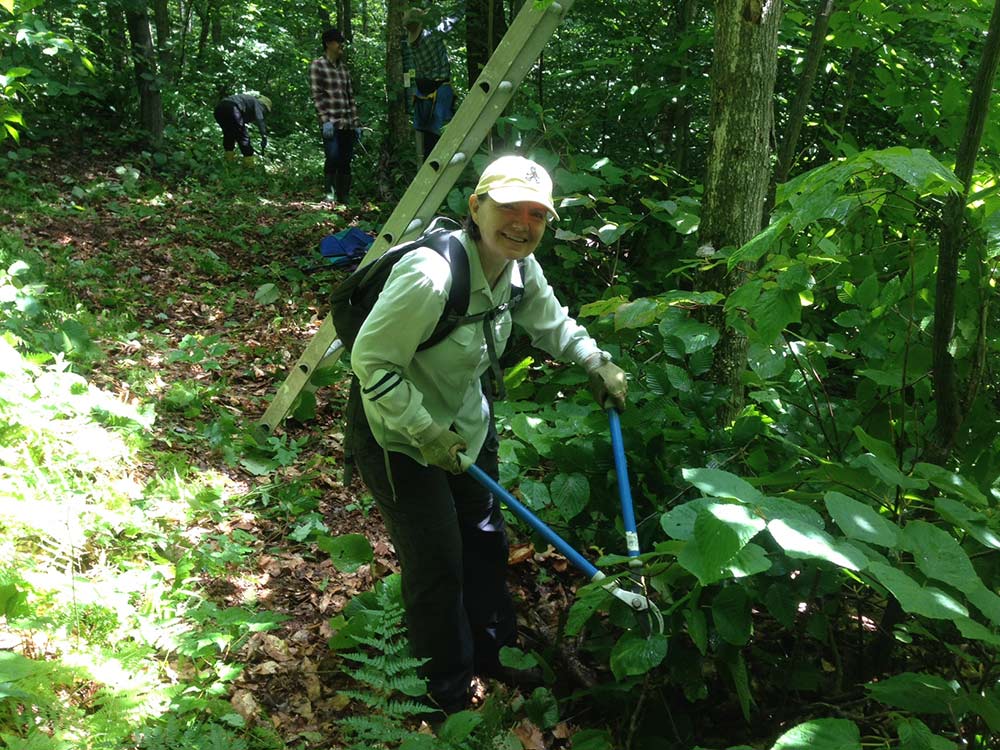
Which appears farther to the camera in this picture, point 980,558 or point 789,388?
point 789,388

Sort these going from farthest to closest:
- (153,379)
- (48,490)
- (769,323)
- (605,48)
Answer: (605,48) < (153,379) < (48,490) < (769,323)

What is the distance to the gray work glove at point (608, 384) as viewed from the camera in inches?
118

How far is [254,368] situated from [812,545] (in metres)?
5.37

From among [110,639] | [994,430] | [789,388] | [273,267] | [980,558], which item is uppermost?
[994,430]

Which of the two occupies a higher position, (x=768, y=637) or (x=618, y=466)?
(x=618, y=466)

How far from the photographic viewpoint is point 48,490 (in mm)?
3650

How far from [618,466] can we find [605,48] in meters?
6.50

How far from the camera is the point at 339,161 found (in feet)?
33.8

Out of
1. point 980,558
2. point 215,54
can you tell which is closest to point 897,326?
point 980,558

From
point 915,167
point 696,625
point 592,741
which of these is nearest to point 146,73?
point 592,741

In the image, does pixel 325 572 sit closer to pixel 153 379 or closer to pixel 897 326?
pixel 153 379

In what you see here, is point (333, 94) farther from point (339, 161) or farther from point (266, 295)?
point (266, 295)

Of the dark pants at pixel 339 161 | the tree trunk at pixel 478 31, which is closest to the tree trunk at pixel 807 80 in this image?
the tree trunk at pixel 478 31

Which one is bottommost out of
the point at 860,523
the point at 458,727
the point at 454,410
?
the point at 458,727
